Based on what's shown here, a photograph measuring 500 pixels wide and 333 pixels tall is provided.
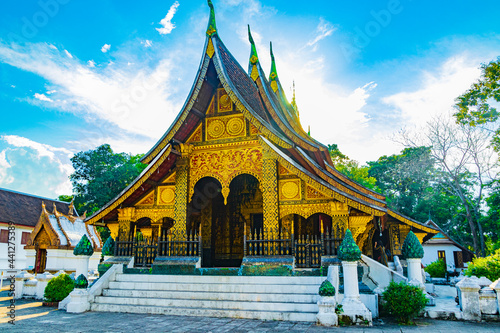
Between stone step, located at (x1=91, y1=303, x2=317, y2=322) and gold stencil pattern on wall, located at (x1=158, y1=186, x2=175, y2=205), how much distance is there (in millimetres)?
3265

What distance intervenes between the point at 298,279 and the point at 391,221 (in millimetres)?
4457

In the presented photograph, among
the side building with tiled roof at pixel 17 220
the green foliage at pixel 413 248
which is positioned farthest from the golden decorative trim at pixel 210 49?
the side building with tiled roof at pixel 17 220

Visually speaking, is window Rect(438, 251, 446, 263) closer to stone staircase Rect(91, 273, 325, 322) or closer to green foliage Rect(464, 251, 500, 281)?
green foliage Rect(464, 251, 500, 281)

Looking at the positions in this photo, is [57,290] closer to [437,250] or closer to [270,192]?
[270,192]

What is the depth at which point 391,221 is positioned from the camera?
1099cm

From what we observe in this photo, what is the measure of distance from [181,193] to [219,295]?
3.41 meters

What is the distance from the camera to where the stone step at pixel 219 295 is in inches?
295

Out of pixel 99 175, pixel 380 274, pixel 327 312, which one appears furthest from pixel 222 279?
pixel 99 175

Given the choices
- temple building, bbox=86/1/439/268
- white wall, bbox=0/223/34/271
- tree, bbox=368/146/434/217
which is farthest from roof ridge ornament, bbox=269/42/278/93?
tree, bbox=368/146/434/217

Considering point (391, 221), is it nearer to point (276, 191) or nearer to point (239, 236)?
point (276, 191)

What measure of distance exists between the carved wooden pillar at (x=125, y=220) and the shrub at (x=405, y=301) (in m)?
7.45

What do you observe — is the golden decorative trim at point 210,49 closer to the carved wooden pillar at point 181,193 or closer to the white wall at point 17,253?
the carved wooden pillar at point 181,193

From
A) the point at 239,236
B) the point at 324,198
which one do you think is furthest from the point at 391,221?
the point at 239,236

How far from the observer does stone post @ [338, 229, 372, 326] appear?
21.6 feet
